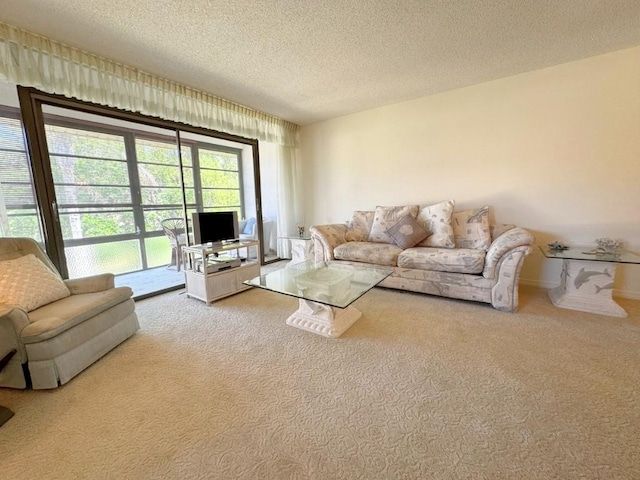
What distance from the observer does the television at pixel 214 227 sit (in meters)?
2.86

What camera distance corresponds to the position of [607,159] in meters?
2.57

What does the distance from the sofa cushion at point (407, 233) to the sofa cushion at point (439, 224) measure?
9 centimetres

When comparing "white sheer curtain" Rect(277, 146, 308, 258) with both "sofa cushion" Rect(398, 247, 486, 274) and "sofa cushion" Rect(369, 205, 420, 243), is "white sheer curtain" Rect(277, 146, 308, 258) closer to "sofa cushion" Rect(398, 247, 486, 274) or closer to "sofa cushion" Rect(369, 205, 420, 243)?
"sofa cushion" Rect(369, 205, 420, 243)

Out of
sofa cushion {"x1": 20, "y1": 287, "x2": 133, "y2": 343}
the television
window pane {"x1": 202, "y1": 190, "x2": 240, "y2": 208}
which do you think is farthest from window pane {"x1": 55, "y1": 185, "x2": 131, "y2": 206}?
sofa cushion {"x1": 20, "y1": 287, "x2": 133, "y2": 343}

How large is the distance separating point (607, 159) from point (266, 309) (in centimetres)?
373

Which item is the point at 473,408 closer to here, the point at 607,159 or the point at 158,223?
the point at 607,159

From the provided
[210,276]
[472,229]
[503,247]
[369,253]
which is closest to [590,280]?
[503,247]

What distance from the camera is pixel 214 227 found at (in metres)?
3.01

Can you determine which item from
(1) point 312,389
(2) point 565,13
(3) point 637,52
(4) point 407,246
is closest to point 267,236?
(4) point 407,246

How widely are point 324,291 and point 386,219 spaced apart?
1.77m

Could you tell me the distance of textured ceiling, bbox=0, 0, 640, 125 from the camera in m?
1.80

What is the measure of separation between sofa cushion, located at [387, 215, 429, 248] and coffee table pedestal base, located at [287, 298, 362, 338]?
119 cm

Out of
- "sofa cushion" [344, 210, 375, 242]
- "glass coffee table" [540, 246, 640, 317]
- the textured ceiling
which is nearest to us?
the textured ceiling

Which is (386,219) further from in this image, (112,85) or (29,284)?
(29,284)
